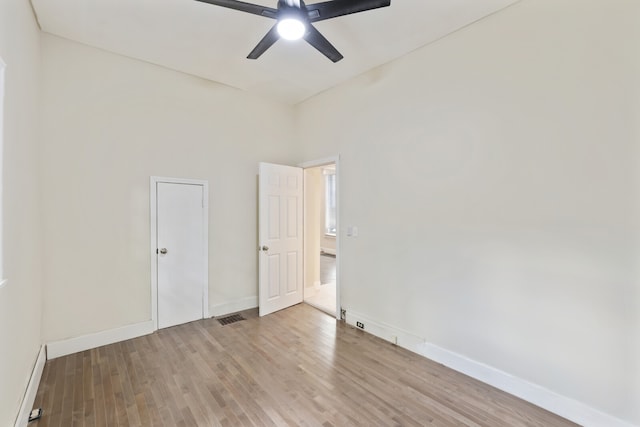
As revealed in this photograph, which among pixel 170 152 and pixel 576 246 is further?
pixel 170 152

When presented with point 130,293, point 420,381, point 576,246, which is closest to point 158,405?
point 130,293

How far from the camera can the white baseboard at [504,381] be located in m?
1.96

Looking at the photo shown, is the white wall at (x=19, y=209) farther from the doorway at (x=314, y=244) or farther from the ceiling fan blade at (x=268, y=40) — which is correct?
the doorway at (x=314, y=244)

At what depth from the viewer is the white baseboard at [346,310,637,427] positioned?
6.42 ft

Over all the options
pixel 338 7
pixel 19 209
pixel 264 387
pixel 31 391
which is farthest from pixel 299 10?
pixel 31 391

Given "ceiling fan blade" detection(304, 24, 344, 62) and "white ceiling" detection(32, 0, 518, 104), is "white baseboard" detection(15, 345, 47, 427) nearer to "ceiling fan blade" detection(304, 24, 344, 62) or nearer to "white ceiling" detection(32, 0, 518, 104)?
"white ceiling" detection(32, 0, 518, 104)

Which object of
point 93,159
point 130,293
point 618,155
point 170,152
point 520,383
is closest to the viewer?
point 618,155

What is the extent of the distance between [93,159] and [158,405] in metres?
2.47

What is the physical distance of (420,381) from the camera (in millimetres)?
2451

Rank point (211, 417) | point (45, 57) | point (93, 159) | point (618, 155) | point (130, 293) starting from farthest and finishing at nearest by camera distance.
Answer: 1. point (130, 293)
2. point (93, 159)
3. point (45, 57)
4. point (211, 417)
5. point (618, 155)

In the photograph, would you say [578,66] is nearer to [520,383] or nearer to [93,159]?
[520,383]

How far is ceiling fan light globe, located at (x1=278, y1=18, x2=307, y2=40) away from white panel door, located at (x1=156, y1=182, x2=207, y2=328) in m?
2.34

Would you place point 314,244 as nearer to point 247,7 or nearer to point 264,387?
point 264,387

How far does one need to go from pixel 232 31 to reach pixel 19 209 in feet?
7.29
